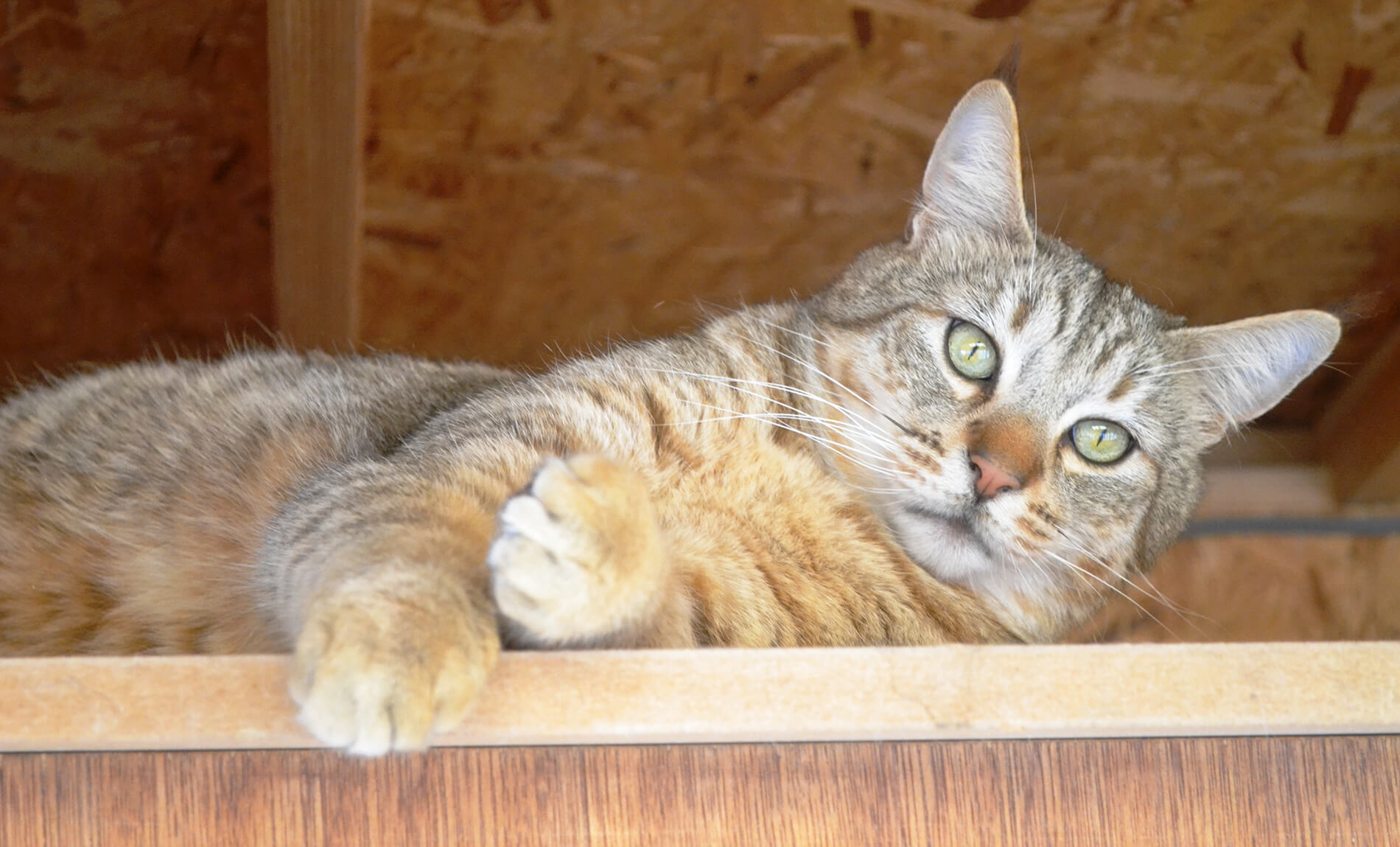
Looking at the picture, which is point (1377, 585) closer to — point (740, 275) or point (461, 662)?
point (740, 275)

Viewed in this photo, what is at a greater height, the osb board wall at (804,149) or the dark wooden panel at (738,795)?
the osb board wall at (804,149)

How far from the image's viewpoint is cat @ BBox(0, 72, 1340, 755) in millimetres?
1437

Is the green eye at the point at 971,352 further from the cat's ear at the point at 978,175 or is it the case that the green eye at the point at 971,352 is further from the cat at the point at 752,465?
the cat's ear at the point at 978,175

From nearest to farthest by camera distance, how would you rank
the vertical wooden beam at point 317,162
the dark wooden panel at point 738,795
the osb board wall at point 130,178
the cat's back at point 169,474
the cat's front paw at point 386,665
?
the cat's front paw at point 386,665 → the dark wooden panel at point 738,795 → the cat's back at point 169,474 → the vertical wooden beam at point 317,162 → the osb board wall at point 130,178

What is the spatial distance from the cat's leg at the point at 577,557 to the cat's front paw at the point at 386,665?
2.5 inches

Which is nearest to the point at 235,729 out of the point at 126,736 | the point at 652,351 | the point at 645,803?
the point at 126,736

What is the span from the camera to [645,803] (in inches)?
46.0

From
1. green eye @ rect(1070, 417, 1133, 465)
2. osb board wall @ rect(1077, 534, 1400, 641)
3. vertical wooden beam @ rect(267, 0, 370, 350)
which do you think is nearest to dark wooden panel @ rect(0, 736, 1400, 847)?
green eye @ rect(1070, 417, 1133, 465)

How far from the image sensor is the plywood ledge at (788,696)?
1.11 meters

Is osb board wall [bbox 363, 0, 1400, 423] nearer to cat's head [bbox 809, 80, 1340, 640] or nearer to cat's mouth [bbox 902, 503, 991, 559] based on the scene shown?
cat's head [bbox 809, 80, 1340, 640]

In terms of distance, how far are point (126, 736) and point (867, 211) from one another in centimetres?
204

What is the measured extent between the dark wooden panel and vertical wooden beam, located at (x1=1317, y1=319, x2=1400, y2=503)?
6.46 ft

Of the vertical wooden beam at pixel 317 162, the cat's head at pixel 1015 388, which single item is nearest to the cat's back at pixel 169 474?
the vertical wooden beam at pixel 317 162

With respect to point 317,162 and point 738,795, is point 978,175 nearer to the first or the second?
point 738,795
